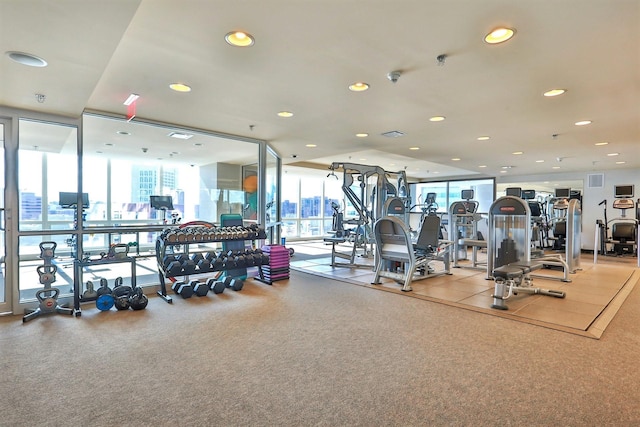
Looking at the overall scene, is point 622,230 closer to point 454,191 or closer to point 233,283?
point 454,191

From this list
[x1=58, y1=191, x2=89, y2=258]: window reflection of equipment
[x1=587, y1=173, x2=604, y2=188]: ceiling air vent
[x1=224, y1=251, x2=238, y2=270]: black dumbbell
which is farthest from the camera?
[x1=587, y1=173, x2=604, y2=188]: ceiling air vent

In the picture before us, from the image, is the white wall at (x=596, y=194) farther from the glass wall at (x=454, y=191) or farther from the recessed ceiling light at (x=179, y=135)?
the recessed ceiling light at (x=179, y=135)

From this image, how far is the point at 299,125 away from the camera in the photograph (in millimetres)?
5117

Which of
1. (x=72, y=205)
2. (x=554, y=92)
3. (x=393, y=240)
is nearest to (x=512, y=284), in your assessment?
(x=393, y=240)

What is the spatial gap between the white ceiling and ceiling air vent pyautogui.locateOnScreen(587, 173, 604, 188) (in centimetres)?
622

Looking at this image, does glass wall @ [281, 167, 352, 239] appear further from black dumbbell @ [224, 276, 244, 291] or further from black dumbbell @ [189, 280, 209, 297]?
black dumbbell @ [189, 280, 209, 297]

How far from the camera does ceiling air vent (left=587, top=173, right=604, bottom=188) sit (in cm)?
1027

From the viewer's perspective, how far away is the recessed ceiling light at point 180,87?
137 inches

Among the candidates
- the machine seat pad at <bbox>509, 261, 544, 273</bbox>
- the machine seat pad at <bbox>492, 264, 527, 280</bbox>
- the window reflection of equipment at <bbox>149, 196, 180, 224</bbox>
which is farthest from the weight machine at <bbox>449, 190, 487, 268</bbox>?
the window reflection of equipment at <bbox>149, 196, 180, 224</bbox>

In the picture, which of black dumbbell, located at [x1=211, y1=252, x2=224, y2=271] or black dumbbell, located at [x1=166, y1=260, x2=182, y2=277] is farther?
black dumbbell, located at [x1=211, y1=252, x2=224, y2=271]

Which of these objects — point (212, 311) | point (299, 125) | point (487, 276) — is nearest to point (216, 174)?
point (299, 125)

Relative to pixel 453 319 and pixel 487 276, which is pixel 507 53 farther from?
pixel 487 276

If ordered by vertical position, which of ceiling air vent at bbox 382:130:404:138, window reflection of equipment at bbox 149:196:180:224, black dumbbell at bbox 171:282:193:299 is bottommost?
black dumbbell at bbox 171:282:193:299

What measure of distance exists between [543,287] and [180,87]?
5.60 m
